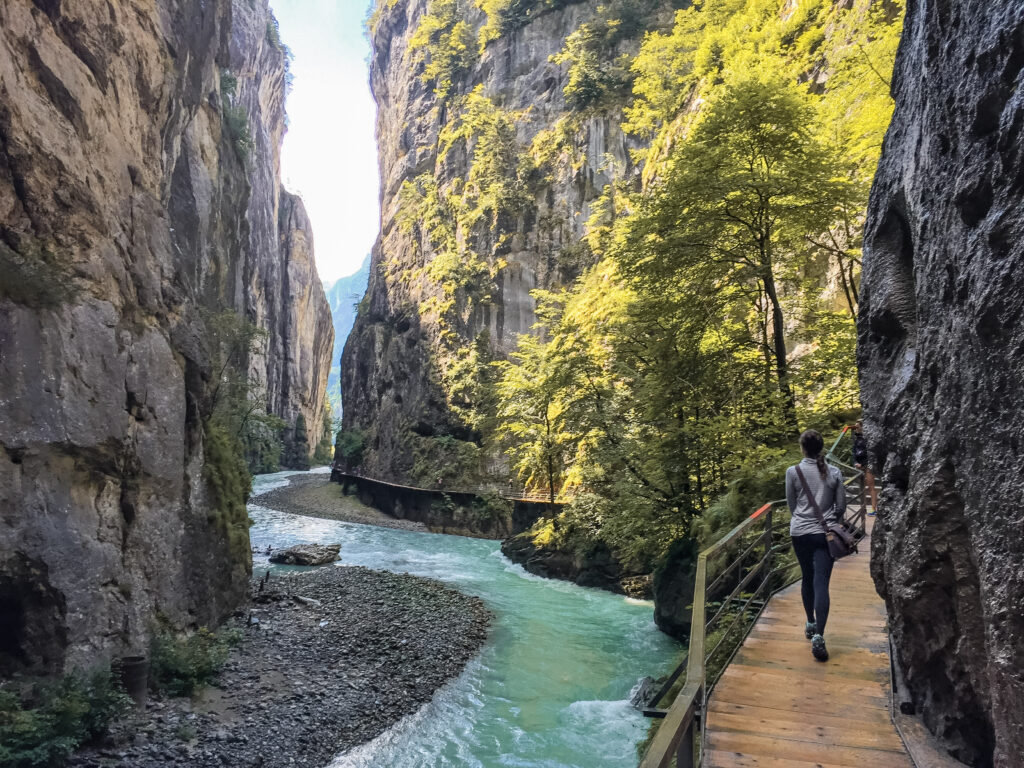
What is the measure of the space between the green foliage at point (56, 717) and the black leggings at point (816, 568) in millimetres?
8292

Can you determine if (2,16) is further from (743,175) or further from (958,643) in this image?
(958,643)

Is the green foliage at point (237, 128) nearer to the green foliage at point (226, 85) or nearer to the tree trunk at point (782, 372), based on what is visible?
the green foliage at point (226, 85)

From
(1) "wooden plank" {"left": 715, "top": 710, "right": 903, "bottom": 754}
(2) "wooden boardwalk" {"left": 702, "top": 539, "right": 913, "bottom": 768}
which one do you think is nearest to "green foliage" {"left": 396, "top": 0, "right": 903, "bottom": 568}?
(2) "wooden boardwalk" {"left": 702, "top": 539, "right": 913, "bottom": 768}

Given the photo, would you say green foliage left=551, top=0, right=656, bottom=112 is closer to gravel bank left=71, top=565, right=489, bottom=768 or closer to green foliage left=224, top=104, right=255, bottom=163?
green foliage left=224, top=104, right=255, bottom=163

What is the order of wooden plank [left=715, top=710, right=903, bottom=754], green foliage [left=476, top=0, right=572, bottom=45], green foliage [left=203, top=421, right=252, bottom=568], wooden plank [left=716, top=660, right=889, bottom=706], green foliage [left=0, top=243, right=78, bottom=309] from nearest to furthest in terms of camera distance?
wooden plank [left=715, top=710, right=903, bottom=754], wooden plank [left=716, top=660, right=889, bottom=706], green foliage [left=0, top=243, right=78, bottom=309], green foliage [left=203, top=421, right=252, bottom=568], green foliage [left=476, top=0, right=572, bottom=45]

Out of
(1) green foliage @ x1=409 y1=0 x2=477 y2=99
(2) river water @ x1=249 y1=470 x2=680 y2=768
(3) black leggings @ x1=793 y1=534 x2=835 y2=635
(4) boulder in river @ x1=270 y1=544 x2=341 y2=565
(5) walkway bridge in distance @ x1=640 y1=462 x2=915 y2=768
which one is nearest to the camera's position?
(5) walkway bridge in distance @ x1=640 y1=462 x2=915 y2=768

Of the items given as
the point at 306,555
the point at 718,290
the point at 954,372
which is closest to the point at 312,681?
the point at 718,290

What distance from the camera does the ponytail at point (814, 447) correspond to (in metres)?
4.74

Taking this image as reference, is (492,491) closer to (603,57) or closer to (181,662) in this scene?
(181,662)

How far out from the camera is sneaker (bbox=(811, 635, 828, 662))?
15.5 ft

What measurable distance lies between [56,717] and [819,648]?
27.8 feet

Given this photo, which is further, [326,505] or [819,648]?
[326,505]

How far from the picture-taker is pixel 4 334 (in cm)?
784

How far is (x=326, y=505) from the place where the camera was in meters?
37.6
